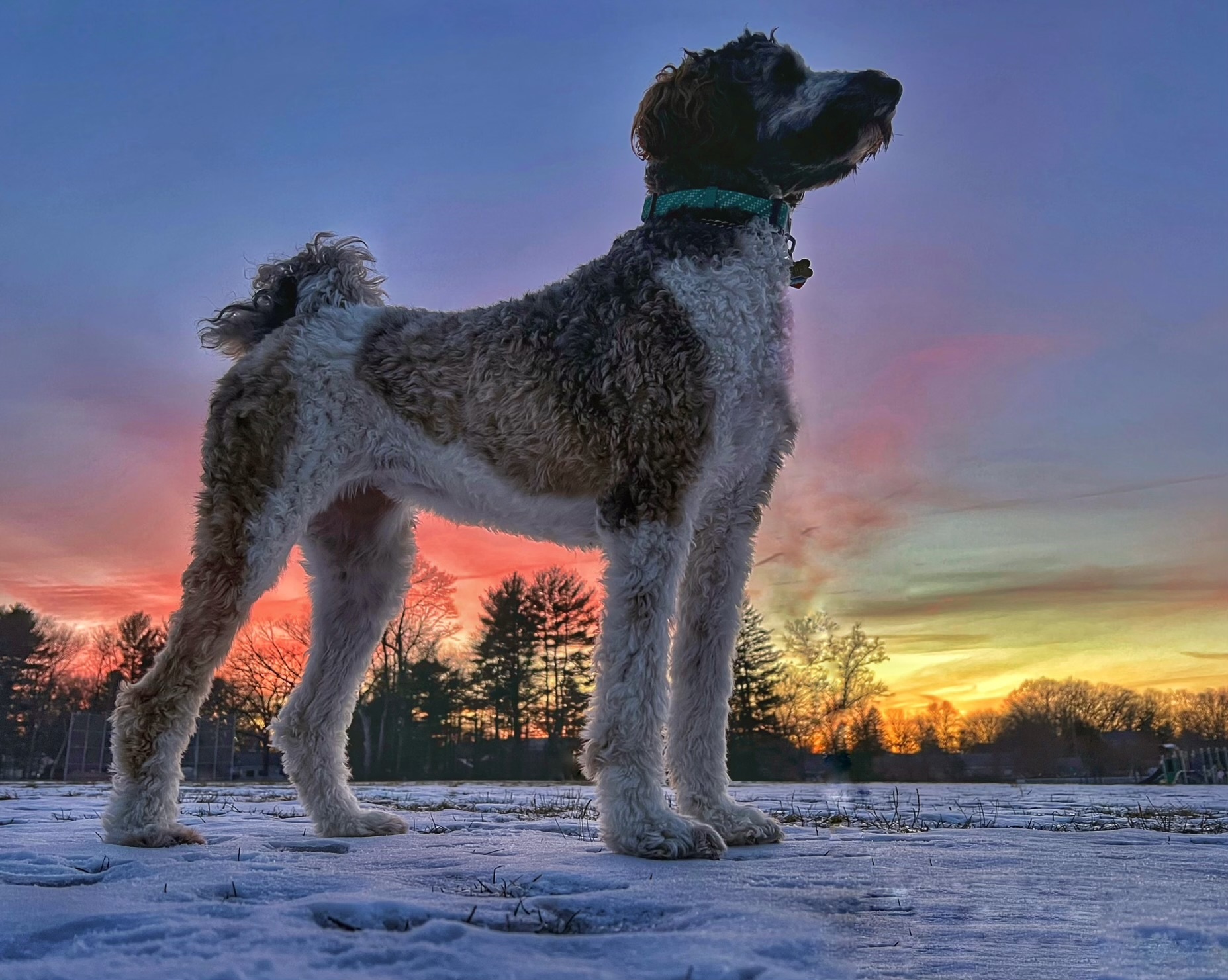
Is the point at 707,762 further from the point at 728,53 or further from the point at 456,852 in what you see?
the point at 728,53

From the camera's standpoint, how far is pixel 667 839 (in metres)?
3.46

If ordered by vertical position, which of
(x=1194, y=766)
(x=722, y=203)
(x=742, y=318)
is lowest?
(x=1194, y=766)

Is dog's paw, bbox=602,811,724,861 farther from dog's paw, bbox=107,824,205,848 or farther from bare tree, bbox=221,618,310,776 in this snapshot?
bare tree, bbox=221,618,310,776

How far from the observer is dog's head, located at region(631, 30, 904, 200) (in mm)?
4359

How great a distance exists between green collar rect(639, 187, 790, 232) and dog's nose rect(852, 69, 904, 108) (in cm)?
63

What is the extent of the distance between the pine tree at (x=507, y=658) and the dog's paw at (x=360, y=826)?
2497cm

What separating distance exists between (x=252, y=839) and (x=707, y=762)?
2035 mm

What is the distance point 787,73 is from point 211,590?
3.71m

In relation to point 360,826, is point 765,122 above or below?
above

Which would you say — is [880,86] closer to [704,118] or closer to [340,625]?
[704,118]

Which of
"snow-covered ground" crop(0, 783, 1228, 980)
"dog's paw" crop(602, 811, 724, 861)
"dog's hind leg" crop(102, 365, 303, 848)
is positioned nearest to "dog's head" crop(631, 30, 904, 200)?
"dog's hind leg" crop(102, 365, 303, 848)

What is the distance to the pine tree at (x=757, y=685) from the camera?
29172mm

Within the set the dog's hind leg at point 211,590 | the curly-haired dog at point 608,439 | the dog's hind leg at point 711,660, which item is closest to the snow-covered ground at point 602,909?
the dog's hind leg at point 211,590

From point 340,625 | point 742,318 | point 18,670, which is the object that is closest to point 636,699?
point 742,318
